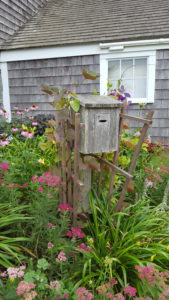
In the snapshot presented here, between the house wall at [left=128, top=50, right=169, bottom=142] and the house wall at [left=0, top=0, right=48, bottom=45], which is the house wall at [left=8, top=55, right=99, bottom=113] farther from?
the house wall at [left=128, top=50, right=169, bottom=142]

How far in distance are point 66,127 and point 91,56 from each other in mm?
3719

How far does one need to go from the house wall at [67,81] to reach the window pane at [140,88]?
0.31 metres

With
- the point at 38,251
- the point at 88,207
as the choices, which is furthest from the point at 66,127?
the point at 38,251

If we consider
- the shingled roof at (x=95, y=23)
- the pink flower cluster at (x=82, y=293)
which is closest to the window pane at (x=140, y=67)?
the shingled roof at (x=95, y=23)

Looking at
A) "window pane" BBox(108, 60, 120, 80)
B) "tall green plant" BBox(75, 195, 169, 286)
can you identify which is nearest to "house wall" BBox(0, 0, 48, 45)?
"window pane" BBox(108, 60, 120, 80)

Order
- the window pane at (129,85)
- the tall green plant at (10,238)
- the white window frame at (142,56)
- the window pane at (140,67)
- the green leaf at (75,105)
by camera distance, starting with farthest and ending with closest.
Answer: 1. the window pane at (129,85)
2. the window pane at (140,67)
3. the white window frame at (142,56)
4. the green leaf at (75,105)
5. the tall green plant at (10,238)

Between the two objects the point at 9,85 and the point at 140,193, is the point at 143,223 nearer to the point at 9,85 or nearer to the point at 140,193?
the point at 140,193

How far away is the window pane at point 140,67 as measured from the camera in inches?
191

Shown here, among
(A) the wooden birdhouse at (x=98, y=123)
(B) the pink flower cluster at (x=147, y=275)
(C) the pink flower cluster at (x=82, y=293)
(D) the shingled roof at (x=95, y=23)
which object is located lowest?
(C) the pink flower cluster at (x=82, y=293)

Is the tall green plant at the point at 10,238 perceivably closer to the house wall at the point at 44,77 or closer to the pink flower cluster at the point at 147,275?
the pink flower cluster at the point at 147,275

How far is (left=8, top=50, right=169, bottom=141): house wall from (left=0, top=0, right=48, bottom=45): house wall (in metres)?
0.77

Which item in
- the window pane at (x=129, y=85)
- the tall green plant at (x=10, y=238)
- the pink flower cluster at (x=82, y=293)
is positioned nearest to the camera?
the pink flower cluster at (x=82, y=293)

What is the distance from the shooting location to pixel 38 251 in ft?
5.07

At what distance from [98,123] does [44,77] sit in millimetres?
4247
